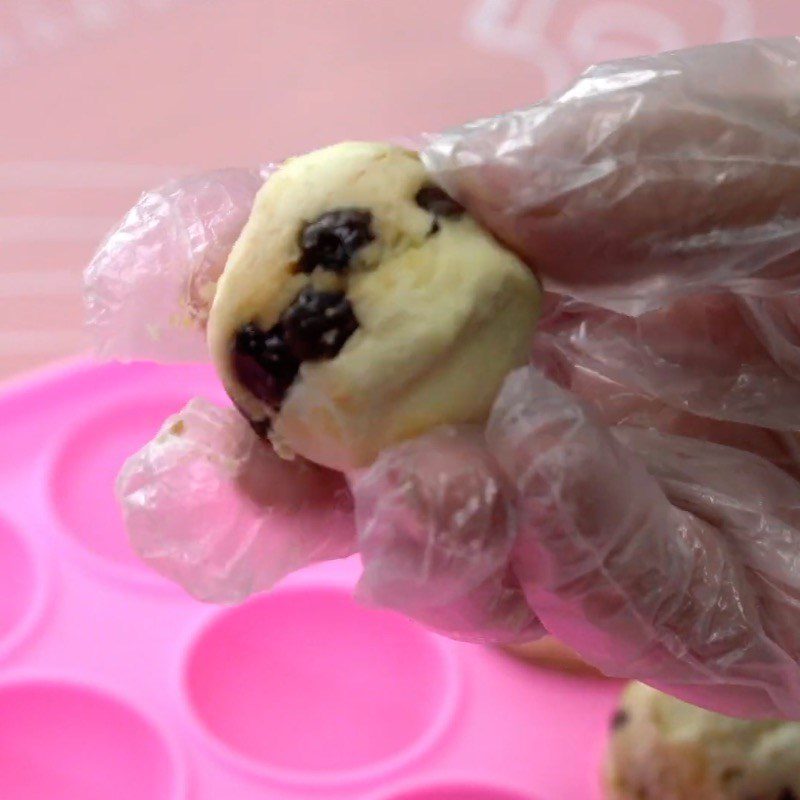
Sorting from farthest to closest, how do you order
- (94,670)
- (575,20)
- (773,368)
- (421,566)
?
(575,20) < (94,670) < (773,368) < (421,566)

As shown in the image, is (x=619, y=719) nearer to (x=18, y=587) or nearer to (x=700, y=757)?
(x=700, y=757)

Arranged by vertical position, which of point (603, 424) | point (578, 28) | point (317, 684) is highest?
point (603, 424)

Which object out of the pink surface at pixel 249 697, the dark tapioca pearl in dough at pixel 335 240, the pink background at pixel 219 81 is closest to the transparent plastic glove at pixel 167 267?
the dark tapioca pearl in dough at pixel 335 240

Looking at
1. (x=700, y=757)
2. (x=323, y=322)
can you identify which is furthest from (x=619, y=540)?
(x=700, y=757)

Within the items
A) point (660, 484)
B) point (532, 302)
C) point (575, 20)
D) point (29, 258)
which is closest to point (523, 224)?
point (532, 302)

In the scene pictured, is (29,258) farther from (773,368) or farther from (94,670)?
(773,368)

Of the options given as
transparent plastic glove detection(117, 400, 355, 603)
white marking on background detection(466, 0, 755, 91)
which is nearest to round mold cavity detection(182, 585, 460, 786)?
transparent plastic glove detection(117, 400, 355, 603)
